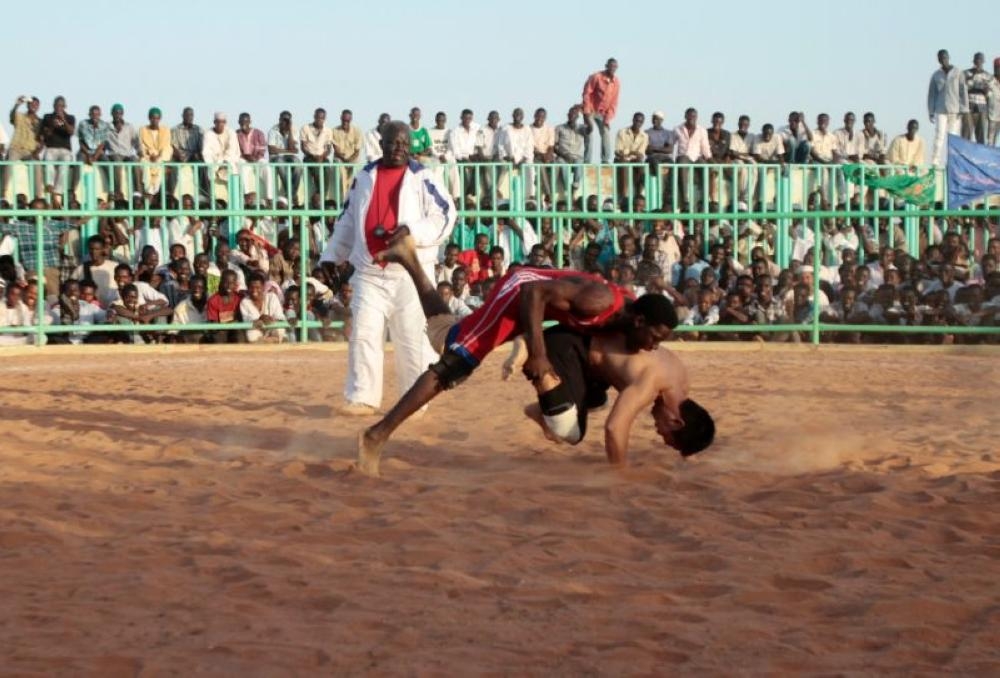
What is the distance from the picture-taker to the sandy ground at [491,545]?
4.44 metres

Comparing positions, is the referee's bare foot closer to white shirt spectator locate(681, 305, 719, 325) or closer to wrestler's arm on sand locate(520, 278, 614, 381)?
wrestler's arm on sand locate(520, 278, 614, 381)

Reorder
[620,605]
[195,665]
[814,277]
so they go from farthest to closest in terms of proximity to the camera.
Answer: [814,277] < [620,605] < [195,665]

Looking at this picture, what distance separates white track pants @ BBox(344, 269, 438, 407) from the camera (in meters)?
9.95

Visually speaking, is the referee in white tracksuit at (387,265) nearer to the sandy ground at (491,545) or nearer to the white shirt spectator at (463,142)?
the sandy ground at (491,545)

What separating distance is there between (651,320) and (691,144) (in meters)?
12.6

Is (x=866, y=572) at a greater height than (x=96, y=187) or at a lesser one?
lesser

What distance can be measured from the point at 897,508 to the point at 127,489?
3.59 metres

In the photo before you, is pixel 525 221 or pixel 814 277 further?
pixel 525 221

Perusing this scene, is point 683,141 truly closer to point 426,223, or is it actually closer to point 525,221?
point 525,221

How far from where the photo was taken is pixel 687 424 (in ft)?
26.0

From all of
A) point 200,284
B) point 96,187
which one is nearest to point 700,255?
point 200,284

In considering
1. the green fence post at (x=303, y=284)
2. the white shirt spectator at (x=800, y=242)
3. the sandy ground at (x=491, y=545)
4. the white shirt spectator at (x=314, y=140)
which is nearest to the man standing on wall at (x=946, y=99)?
the white shirt spectator at (x=800, y=242)

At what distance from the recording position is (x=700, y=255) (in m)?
17.1

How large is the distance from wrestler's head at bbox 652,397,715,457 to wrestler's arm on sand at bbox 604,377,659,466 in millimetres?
264
